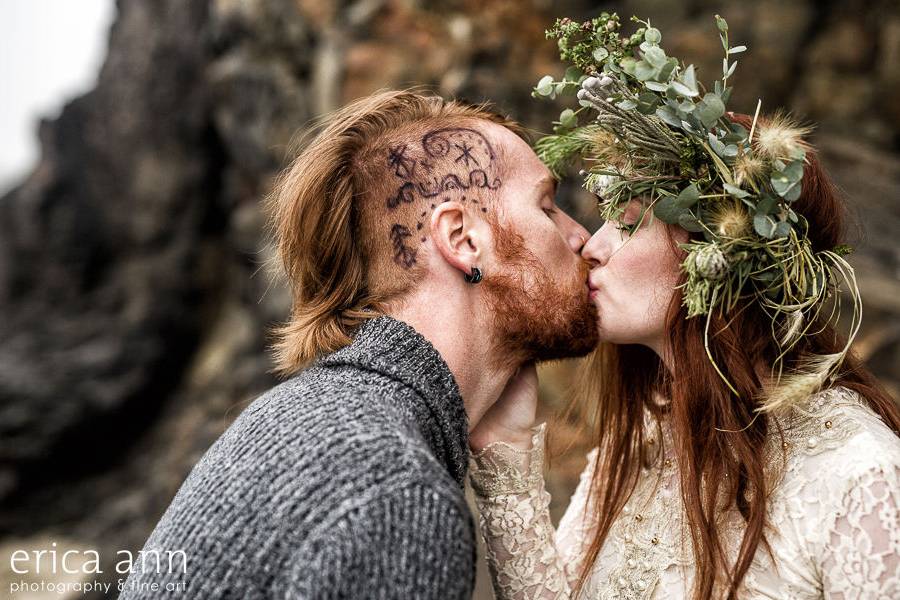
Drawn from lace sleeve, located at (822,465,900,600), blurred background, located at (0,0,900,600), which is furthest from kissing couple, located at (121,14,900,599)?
blurred background, located at (0,0,900,600)

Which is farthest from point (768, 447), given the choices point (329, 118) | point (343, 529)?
point (329, 118)

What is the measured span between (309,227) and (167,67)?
564 centimetres

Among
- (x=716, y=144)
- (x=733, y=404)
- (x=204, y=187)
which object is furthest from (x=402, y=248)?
(x=204, y=187)

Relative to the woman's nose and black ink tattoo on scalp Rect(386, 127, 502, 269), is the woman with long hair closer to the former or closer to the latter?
the woman's nose

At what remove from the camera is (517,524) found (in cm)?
235

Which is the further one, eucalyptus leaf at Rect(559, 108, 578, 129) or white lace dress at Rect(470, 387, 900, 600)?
eucalyptus leaf at Rect(559, 108, 578, 129)

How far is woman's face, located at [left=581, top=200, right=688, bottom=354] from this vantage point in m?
2.24

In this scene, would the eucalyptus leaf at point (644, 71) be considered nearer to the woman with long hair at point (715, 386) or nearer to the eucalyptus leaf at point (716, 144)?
the woman with long hair at point (715, 386)

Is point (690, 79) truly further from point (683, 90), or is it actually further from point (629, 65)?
point (629, 65)

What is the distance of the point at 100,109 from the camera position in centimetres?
732

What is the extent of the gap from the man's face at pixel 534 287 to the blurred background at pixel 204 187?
1.46m

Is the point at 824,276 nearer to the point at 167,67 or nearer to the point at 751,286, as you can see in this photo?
the point at 751,286

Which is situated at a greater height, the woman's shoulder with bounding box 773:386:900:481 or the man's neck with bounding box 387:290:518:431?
the man's neck with bounding box 387:290:518:431

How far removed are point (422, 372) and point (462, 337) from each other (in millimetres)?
246
